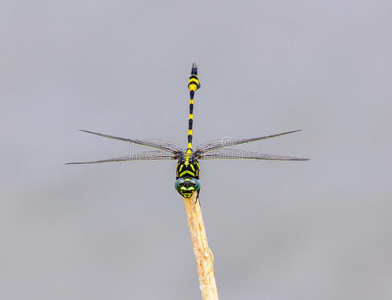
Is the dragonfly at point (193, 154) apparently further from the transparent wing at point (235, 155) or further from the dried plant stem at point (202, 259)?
the dried plant stem at point (202, 259)

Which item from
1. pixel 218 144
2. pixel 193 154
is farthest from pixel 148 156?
pixel 218 144

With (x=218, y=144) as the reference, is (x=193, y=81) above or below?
above

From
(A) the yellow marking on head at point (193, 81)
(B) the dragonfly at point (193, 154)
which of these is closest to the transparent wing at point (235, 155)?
(B) the dragonfly at point (193, 154)

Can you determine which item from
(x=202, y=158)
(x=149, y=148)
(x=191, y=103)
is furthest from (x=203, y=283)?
(x=191, y=103)

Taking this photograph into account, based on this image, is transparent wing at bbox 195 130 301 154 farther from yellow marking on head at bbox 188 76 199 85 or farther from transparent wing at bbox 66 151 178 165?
yellow marking on head at bbox 188 76 199 85

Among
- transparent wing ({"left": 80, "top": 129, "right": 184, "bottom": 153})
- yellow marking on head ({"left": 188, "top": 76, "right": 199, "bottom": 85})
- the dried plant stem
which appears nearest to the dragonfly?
transparent wing ({"left": 80, "top": 129, "right": 184, "bottom": 153})

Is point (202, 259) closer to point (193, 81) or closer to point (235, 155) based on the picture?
point (235, 155)

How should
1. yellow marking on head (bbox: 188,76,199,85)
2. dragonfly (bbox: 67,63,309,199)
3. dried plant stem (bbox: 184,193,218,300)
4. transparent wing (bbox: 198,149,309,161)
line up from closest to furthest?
dried plant stem (bbox: 184,193,218,300) → dragonfly (bbox: 67,63,309,199) → transparent wing (bbox: 198,149,309,161) → yellow marking on head (bbox: 188,76,199,85)

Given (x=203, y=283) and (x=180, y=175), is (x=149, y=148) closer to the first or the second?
(x=180, y=175)

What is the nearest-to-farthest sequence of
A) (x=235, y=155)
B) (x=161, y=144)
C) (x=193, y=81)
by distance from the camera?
(x=235, y=155)
(x=161, y=144)
(x=193, y=81)
